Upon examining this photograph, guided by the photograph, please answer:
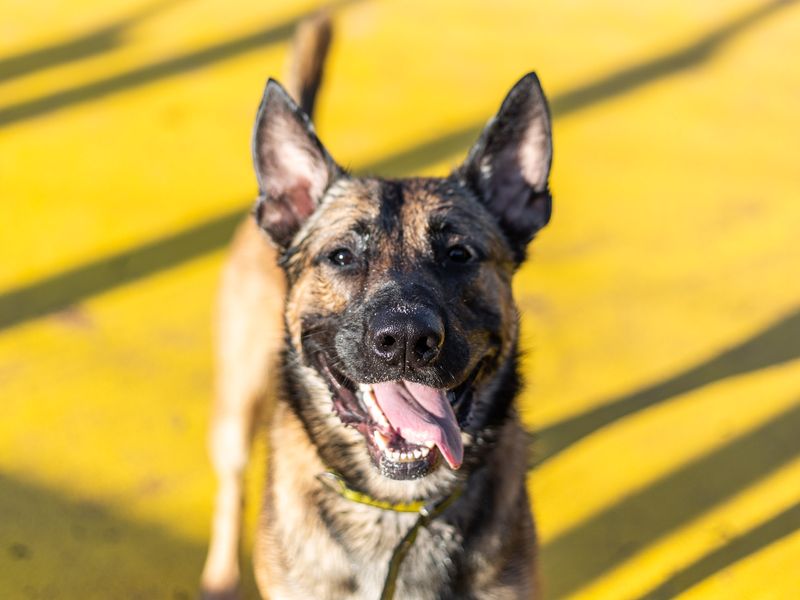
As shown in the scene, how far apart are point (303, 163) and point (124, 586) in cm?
175

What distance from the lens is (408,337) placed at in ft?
7.53

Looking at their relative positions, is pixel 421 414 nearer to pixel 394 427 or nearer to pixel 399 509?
pixel 394 427

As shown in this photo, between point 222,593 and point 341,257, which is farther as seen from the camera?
point 222,593

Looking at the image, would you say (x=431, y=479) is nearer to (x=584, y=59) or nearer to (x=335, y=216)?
(x=335, y=216)

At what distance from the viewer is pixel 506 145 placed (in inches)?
118

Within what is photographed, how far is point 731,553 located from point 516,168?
70.9 inches

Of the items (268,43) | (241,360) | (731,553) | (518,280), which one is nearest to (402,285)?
(241,360)

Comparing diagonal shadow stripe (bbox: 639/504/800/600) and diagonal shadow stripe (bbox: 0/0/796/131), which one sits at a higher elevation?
diagonal shadow stripe (bbox: 0/0/796/131)

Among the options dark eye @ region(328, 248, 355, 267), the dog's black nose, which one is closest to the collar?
the dog's black nose

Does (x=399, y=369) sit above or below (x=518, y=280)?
above

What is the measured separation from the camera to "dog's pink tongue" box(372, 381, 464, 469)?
2494 mm

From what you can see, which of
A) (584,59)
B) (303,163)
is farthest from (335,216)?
(584,59)

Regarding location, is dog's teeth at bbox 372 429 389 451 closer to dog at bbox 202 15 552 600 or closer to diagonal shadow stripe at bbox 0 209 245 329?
dog at bbox 202 15 552 600

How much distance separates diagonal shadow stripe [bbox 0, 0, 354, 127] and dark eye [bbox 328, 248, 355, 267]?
162 inches
